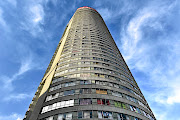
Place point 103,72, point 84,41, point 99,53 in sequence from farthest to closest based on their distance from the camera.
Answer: point 84,41 → point 99,53 → point 103,72

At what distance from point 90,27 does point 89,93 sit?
131ft

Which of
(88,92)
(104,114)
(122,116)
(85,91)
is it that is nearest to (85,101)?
(88,92)

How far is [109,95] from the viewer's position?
28016 mm

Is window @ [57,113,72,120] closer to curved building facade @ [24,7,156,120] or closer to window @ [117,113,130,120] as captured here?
curved building facade @ [24,7,156,120]

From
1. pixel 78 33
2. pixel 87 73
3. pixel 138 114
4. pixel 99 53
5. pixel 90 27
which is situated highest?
pixel 90 27

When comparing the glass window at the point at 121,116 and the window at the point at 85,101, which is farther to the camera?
the window at the point at 85,101

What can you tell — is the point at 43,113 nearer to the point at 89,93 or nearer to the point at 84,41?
the point at 89,93

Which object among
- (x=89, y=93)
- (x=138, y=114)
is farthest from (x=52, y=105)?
(x=138, y=114)

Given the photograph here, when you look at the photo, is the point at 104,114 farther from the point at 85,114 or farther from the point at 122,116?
the point at 122,116

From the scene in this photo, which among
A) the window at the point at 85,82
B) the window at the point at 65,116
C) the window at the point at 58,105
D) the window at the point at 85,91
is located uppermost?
the window at the point at 85,82

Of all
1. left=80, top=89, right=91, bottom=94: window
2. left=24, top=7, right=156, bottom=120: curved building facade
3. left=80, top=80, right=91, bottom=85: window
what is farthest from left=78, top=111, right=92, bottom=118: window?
left=80, top=80, right=91, bottom=85: window

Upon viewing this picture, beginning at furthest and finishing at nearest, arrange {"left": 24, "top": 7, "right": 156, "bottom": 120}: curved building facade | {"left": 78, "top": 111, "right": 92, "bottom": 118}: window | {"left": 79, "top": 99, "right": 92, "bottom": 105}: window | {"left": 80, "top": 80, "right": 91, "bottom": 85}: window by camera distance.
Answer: {"left": 80, "top": 80, "right": 91, "bottom": 85}: window → {"left": 79, "top": 99, "right": 92, "bottom": 105}: window → {"left": 24, "top": 7, "right": 156, "bottom": 120}: curved building facade → {"left": 78, "top": 111, "right": 92, "bottom": 118}: window

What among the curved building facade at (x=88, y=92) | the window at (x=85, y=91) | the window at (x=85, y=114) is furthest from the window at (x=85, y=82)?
the window at (x=85, y=114)

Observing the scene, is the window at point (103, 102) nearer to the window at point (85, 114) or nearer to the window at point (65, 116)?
the window at point (85, 114)
